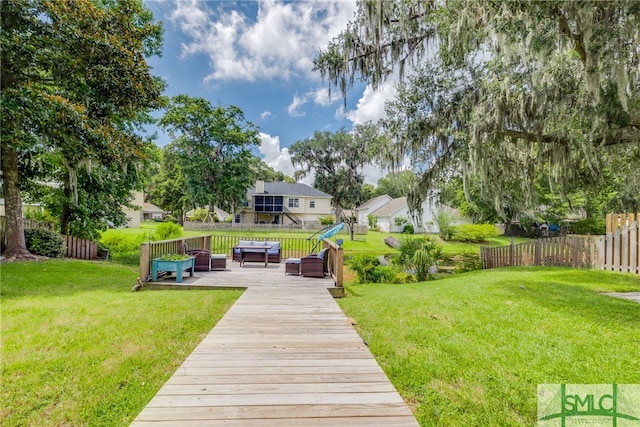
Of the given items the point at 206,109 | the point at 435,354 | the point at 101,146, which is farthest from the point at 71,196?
the point at 206,109

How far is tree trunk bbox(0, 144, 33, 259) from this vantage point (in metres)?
8.02

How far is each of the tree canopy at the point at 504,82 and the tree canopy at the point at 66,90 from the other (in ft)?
18.7

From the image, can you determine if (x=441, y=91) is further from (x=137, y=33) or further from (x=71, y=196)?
(x=71, y=196)

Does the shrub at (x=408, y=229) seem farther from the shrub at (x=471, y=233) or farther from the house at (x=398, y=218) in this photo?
the shrub at (x=471, y=233)

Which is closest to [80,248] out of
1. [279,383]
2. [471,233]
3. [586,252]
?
[279,383]

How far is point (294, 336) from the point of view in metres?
3.30

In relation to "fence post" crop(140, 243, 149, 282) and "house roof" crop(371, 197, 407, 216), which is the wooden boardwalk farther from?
"house roof" crop(371, 197, 407, 216)

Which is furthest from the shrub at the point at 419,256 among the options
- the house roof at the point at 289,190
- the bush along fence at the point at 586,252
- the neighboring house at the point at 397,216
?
the house roof at the point at 289,190

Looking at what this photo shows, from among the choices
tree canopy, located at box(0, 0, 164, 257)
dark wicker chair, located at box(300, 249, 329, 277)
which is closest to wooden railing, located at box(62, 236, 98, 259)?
tree canopy, located at box(0, 0, 164, 257)

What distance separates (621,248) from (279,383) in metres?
8.88

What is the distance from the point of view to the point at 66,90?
8156mm

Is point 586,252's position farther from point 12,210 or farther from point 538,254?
point 12,210

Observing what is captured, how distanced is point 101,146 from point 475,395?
31.8 feet

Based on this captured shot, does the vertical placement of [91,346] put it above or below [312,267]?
below
